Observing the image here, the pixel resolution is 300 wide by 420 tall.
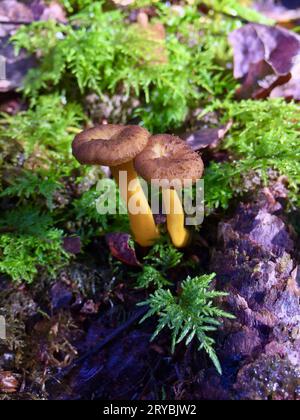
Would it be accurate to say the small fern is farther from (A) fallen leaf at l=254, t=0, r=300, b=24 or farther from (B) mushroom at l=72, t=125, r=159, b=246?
(A) fallen leaf at l=254, t=0, r=300, b=24

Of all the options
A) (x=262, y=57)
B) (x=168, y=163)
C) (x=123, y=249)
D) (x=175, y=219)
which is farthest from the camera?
(x=262, y=57)

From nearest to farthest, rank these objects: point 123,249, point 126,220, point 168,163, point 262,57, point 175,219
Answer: point 168,163 < point 175,219 < point 123,249 < point 126,220 < point 262,57

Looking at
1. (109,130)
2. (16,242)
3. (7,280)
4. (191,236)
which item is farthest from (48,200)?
(191,236)

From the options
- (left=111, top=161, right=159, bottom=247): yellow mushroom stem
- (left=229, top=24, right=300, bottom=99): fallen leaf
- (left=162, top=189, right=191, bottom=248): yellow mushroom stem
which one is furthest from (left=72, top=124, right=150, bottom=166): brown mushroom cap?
(left=229, top=24, right=300, bottom=99): fallen leaf

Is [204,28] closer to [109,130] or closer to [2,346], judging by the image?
[109,130]

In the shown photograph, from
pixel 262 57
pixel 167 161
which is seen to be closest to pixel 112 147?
pixel 167 161

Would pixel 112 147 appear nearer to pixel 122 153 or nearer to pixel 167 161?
pixel 122 153
